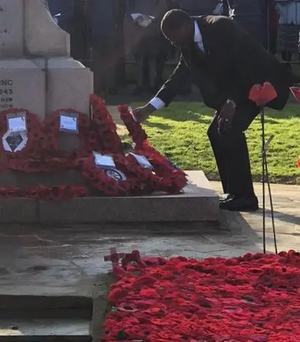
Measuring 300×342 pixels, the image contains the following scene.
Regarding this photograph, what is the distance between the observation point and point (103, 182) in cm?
709

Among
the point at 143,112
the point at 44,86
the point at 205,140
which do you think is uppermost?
the point at 44,86

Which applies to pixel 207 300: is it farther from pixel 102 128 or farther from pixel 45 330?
pixel 102 128

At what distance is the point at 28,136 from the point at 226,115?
5.45 ft

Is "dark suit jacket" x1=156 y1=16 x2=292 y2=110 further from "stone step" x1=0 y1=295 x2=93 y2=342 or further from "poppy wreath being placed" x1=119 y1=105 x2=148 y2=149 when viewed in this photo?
"stone step" x1=0 y1=295 x2=93 y2=342

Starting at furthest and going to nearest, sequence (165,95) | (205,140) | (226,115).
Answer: (205,140) → (165,95) → (226,115)

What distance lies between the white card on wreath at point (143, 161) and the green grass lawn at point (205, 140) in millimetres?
2430

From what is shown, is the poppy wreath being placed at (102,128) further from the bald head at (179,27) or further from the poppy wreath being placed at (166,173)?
the bald head at (179,27)

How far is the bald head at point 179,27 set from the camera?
748cm

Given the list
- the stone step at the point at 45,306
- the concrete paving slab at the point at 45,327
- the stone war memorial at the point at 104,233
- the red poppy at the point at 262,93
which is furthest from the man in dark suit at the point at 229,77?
the concrete paving slab at the point at 45,327

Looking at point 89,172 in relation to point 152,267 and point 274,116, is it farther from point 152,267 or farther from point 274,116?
point 274,116

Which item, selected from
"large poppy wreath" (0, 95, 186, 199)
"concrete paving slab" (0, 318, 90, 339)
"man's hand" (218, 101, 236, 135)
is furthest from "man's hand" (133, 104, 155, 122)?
"concrete paving slab" (0, 318, 90, 339)

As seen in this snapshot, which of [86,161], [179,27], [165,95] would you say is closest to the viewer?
[86,161]

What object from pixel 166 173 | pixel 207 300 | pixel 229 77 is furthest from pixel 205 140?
pixel 207 300

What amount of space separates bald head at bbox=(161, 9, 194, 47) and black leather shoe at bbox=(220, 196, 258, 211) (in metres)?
1.43
